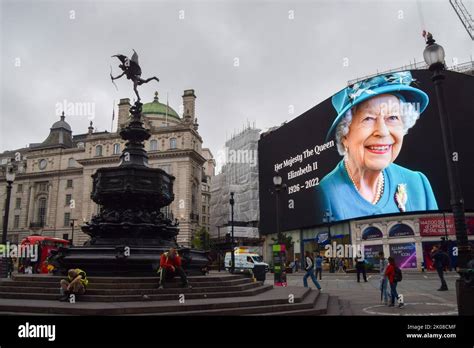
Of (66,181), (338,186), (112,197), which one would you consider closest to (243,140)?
(338,186)

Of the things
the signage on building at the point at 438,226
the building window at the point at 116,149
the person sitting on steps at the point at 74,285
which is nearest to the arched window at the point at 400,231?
the signage on building at the point at 438,226

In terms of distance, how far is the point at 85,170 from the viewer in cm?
6462

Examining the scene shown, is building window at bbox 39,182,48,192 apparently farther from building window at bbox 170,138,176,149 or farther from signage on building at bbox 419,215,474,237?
signage on building at bbox 419,215,474,237

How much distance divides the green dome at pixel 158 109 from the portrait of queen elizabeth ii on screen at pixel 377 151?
3242 centimetres

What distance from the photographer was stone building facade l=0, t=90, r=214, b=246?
196ft

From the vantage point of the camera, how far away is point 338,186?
51125 millimetres

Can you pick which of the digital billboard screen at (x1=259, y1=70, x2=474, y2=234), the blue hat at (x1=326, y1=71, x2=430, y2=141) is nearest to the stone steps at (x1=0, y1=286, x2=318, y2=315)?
the digital billboard screen at (x1=259, y1=70, x2=474, y2=234)

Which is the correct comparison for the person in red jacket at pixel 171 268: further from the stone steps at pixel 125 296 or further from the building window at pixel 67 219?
the building window at pixel 67 219

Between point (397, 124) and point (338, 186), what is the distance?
35.3 ft

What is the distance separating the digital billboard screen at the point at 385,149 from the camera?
43.9 meters

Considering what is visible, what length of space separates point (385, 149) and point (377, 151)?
960 mm

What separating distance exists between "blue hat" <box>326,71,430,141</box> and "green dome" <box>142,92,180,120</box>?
32249 mm

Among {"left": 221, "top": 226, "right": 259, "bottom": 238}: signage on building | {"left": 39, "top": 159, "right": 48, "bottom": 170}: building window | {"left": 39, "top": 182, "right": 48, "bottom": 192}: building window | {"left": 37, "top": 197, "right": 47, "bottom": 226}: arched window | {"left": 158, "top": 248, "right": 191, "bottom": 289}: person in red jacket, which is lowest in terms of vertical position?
{"left": 158, "top": 248, "right": 191, "bottom": 289}: person in red jacket
